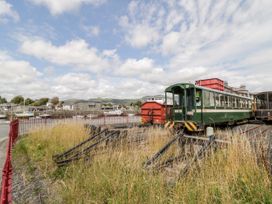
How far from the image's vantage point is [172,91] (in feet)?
47.8

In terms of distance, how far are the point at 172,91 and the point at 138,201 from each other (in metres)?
11.5

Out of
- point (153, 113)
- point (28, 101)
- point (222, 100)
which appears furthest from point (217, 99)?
point (28, 101)

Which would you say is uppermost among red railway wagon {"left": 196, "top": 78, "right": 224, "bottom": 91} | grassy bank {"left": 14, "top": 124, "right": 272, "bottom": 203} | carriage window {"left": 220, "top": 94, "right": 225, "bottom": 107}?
red railway wagon {"left": 196, "top": 78, "right": 224, "bottom": 91}

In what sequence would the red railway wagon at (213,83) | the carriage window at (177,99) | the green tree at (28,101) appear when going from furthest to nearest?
1. the green tree at (28,101)
2. the red railway wagon at (213,83)
3. the carriage window at (177,99)

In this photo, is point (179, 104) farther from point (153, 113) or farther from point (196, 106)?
point (153, 113)

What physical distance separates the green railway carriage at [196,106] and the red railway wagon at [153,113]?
1.99m

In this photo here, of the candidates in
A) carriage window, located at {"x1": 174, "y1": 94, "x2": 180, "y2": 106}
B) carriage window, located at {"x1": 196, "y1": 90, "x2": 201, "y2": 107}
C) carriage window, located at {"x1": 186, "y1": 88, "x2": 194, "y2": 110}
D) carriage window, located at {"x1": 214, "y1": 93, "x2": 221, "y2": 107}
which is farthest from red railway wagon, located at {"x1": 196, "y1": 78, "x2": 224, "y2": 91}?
carriage window, located at {"x1": 196, "y1": 90, "x2": 201, "y2": 107}

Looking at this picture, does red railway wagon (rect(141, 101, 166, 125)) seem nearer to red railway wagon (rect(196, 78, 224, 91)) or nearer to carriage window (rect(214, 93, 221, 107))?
carriage window (rect(214, 93, 221, 107))

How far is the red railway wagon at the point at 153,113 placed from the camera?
17344 millimetres

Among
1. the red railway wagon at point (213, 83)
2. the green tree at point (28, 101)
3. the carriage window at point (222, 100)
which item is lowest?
the carriage window at point (222, 100)

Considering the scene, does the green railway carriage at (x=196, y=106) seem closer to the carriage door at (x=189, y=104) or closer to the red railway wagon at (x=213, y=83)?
the carriage door at (x=189, y=104)

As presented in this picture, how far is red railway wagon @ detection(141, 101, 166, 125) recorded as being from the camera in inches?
683

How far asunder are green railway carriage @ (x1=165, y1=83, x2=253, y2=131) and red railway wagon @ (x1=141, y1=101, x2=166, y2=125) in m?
1.99

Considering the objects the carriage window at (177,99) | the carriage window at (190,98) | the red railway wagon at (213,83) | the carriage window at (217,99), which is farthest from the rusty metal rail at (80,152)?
the red railway wagon at (213,83)
